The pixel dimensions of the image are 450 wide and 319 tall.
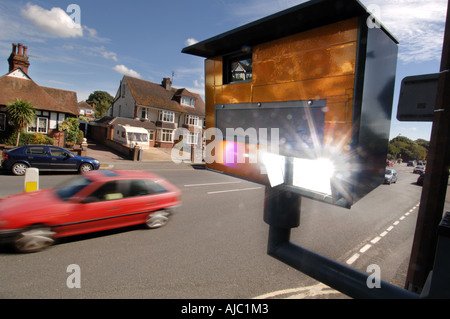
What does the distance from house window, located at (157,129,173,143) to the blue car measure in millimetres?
20497

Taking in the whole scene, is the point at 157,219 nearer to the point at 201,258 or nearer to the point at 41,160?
the point at 201,258

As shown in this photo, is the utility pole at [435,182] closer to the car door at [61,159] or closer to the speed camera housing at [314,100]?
the speed camera housing at [314,100]

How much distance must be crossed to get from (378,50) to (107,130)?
35831 mm

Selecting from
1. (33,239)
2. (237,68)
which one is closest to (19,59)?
(33,239)

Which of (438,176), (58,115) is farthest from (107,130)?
(438,176)

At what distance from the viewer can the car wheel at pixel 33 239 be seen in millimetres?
5254

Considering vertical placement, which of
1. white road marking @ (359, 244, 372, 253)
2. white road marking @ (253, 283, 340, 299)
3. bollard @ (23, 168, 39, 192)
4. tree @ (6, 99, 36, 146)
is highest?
tree @ (6, 99, 36, 146)

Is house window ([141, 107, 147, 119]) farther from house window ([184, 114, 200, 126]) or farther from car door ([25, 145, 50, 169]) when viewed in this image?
car door ([25, 145, 50, 169])

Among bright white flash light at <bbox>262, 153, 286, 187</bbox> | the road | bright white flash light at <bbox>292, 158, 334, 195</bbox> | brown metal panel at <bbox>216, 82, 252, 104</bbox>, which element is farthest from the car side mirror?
bright white flash light at <bbox>292, 158, 334, 195</bbox>

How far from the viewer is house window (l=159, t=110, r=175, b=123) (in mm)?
35938

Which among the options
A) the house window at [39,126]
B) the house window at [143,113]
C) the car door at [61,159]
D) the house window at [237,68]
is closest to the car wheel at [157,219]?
the house window at [237,68]

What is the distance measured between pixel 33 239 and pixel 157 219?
2.95 m

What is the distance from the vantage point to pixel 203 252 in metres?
6.02
